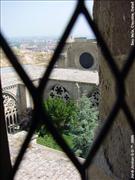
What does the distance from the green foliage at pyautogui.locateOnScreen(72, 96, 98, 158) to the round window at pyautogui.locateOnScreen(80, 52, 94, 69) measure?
6820 millimetres

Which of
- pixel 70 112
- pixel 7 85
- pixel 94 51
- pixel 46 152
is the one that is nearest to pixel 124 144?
pixel 46 152

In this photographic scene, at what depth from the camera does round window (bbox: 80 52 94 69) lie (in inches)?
742

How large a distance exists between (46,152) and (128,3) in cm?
680

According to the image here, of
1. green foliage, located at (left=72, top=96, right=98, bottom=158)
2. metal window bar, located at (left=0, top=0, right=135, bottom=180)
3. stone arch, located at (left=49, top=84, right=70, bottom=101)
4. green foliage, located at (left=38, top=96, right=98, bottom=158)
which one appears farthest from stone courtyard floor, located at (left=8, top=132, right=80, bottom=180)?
stone arch, located at (left=49, top=84, right=70, bottom=101)

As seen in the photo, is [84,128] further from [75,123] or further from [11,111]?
[11,111]

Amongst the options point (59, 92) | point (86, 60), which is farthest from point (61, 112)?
point (86, 60)

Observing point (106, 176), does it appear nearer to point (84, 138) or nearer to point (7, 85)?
point (84, 138)

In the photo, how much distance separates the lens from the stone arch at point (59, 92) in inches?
598

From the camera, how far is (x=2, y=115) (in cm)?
57

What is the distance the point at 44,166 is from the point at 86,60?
12504mm

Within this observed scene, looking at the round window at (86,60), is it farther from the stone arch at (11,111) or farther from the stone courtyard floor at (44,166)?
the stone courtyard floor at (44,166)

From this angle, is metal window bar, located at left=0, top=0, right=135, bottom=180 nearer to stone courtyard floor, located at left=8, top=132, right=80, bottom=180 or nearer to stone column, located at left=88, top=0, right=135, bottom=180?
stone column, located at left=88, top=0, right=135, bottom=180

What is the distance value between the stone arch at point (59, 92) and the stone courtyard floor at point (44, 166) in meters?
7.41

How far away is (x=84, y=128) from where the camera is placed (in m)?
10.7
